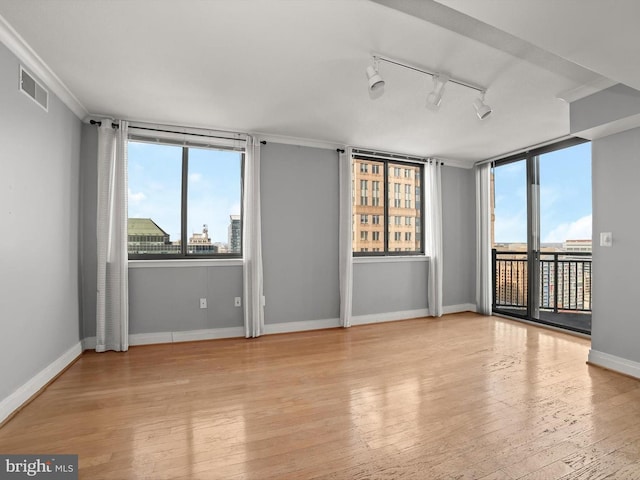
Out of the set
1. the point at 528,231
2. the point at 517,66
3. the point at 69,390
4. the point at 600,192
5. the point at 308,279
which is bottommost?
the point at 69,390

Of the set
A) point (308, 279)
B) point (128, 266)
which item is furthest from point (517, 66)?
point (128, 266)

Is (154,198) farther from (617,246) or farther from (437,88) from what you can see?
(617,246)

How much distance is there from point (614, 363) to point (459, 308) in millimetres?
2538

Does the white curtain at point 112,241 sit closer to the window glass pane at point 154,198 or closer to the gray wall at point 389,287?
the window glass pane at point 154,198

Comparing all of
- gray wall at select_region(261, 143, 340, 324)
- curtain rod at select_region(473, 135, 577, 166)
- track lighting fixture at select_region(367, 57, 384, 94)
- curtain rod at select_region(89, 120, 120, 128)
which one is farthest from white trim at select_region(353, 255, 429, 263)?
curtain rod at select_region(89, 120, 120, 128)

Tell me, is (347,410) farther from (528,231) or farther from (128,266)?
(528,231)

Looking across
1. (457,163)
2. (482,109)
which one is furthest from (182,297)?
(457,163)

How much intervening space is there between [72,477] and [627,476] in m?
2.72

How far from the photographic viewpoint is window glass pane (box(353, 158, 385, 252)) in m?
4.76

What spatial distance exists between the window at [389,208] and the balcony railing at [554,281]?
1.53 metres

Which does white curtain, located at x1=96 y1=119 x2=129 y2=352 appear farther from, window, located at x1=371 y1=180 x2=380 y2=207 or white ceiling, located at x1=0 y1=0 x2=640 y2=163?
window, located at x1=371 y1=180 x2=380 y2=207

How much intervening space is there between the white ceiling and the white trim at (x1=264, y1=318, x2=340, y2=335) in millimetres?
2539

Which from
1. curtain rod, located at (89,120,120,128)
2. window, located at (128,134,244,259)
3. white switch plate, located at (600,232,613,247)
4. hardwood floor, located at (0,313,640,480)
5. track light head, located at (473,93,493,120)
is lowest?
hardwood floor, located at (0,313,640,480)

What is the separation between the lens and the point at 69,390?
247 cm
